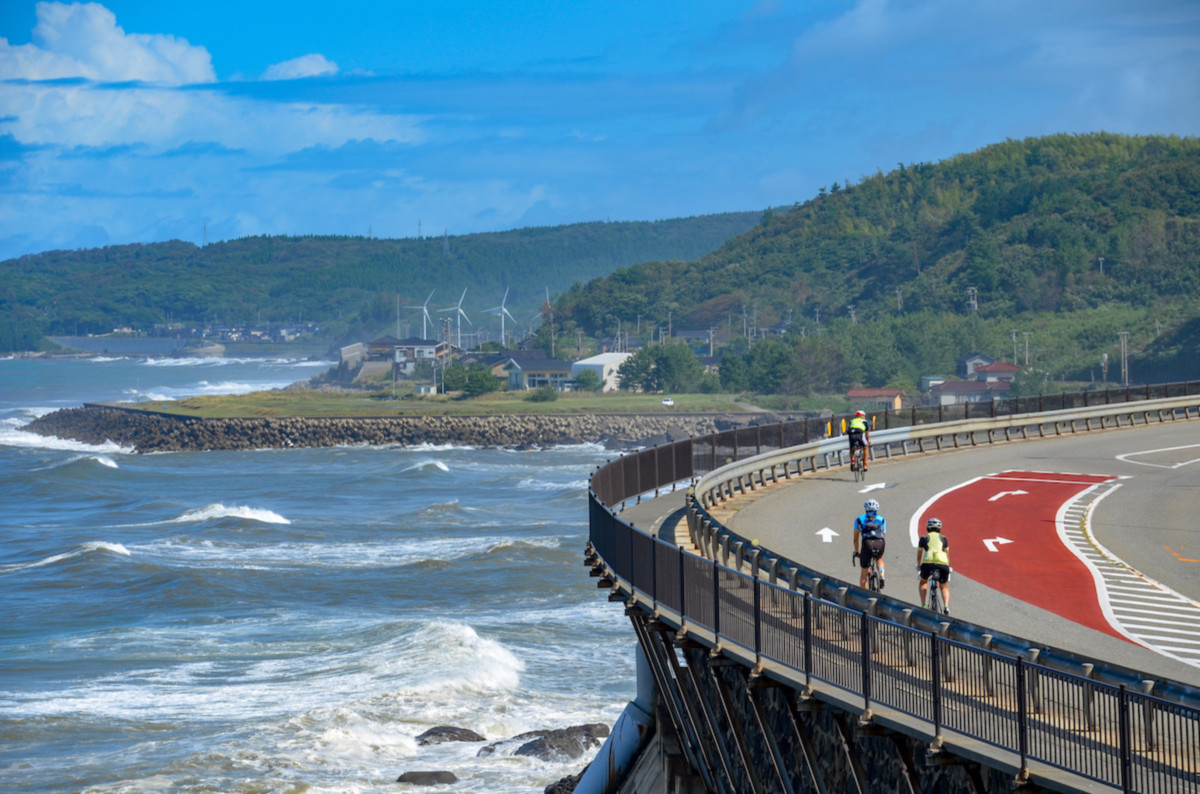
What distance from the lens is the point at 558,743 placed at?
25000 mm

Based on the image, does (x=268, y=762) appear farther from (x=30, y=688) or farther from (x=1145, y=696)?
(x=1145, y=696)

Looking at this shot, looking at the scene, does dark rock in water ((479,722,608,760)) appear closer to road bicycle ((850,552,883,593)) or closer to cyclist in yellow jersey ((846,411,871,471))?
cyclist in yellow jersey ((846,411,871,471))

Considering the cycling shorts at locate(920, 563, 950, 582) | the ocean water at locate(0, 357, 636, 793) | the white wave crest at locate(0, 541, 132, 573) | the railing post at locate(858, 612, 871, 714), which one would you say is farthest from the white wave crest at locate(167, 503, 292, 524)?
the railing post at locate(858, 612, 871, 714)

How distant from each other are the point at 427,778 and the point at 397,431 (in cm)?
9956

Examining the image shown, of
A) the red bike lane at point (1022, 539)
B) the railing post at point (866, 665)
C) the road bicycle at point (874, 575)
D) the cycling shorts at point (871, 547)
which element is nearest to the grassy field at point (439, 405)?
the red bike lane at point (1022, 539)

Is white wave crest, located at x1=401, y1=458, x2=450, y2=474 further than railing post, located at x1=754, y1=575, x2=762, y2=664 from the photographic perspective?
Yes

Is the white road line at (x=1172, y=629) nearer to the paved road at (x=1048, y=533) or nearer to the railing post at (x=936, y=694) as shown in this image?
the paved road at (x=1048, y=533)

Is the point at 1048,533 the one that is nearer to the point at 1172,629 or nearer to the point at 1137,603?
the point at 1137,603

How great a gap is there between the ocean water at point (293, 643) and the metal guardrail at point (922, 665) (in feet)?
33.0

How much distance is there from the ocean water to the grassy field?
197 ft

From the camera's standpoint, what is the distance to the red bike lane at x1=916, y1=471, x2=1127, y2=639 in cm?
1722

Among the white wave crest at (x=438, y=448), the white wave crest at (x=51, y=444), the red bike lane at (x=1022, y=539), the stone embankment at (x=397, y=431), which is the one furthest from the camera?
the stone embankment at (x=397, y=431)

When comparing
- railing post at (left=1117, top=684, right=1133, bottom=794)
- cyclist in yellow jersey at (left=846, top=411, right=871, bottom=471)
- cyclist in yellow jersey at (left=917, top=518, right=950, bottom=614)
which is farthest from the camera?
cyclist in yellow jersey at (left=846, top=411, right=871, bottom=471)

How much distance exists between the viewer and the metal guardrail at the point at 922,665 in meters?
8.41
